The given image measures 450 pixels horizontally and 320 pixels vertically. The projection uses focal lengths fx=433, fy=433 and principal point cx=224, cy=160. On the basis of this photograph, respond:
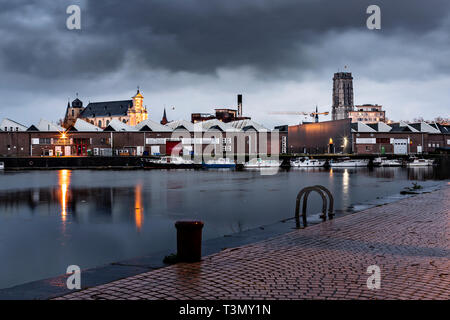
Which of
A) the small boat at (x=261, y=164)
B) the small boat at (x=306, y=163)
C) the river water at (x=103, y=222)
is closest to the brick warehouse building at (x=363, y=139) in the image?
the small boat at (x=306, y=163)

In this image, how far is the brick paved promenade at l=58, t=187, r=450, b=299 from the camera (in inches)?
296

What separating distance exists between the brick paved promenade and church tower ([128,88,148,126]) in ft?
582

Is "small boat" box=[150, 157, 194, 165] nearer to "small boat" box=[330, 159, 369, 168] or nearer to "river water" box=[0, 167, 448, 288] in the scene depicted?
"small boat" box=[330, 159, 369, 168]

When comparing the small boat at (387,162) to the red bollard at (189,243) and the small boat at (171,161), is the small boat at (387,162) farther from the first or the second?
the red bollard at (189,243)

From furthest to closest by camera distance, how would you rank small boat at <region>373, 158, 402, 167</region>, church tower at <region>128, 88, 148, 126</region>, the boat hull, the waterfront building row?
1. church tower at <region>128, 88, 148, 126</region>
2. the waterfront building row
3. small boat at <region>373, 158, 402, 167</region>
4. the boat hull

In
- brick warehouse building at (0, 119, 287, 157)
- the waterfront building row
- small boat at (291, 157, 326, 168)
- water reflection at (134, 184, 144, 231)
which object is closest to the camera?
water reflection at (134, 184, 144, 231)

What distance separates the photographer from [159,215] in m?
22.6

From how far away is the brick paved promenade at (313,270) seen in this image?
7516mm

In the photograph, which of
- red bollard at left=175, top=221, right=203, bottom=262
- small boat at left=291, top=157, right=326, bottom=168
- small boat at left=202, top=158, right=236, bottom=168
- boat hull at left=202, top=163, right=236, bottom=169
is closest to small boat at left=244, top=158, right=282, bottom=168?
small boat at left=202, top=158, right=236, bottom=168

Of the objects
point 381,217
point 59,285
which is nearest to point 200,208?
point 381,217

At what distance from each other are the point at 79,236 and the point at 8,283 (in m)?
6.15

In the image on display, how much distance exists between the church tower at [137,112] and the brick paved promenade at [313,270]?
582 ft

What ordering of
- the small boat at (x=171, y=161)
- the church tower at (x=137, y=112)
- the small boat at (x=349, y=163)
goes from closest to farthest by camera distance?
the small boat at (x=171, y=161), the small boat at (x=349, y=163), the church tower at (x=137, y=112)

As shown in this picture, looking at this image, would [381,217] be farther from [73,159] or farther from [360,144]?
[360,144]
